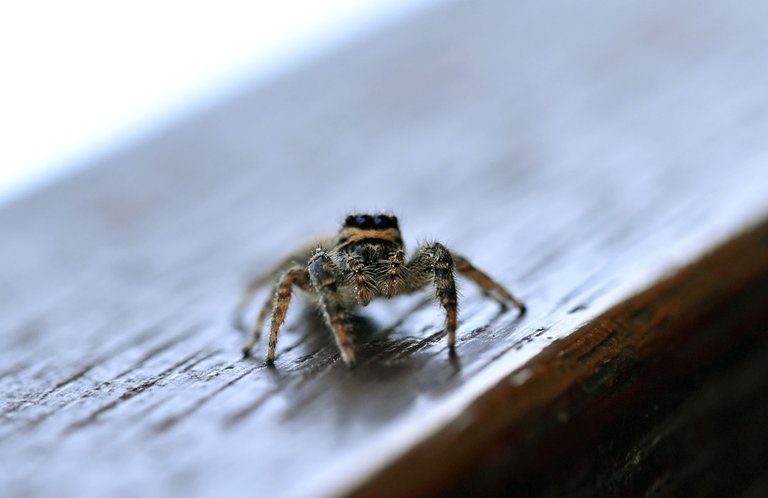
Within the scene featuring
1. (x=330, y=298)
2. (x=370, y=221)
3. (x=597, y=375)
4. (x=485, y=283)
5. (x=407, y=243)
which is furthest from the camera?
(x=407, y=243)

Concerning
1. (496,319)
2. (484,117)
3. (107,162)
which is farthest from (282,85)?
(496,319)

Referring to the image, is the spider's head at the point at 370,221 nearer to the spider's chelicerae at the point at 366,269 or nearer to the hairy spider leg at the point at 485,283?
the spider's chelicerae at the point at 366,269

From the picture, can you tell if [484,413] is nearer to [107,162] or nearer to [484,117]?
[484,117]

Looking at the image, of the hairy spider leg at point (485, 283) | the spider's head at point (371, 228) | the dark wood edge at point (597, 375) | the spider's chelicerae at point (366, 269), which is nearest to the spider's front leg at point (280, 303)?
the spider's chelicerae at point (366, 269)

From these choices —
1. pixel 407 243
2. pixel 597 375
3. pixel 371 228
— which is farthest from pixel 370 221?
pixel 597 375

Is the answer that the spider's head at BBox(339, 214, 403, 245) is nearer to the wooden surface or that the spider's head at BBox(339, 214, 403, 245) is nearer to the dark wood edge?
the wooden surface

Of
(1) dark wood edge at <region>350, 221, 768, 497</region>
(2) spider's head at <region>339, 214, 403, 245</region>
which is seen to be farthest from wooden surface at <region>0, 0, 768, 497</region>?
(2) spider's head at <region>339, 214, 403, 245</region>

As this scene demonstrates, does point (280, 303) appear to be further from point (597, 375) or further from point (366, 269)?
point (597, 375)
